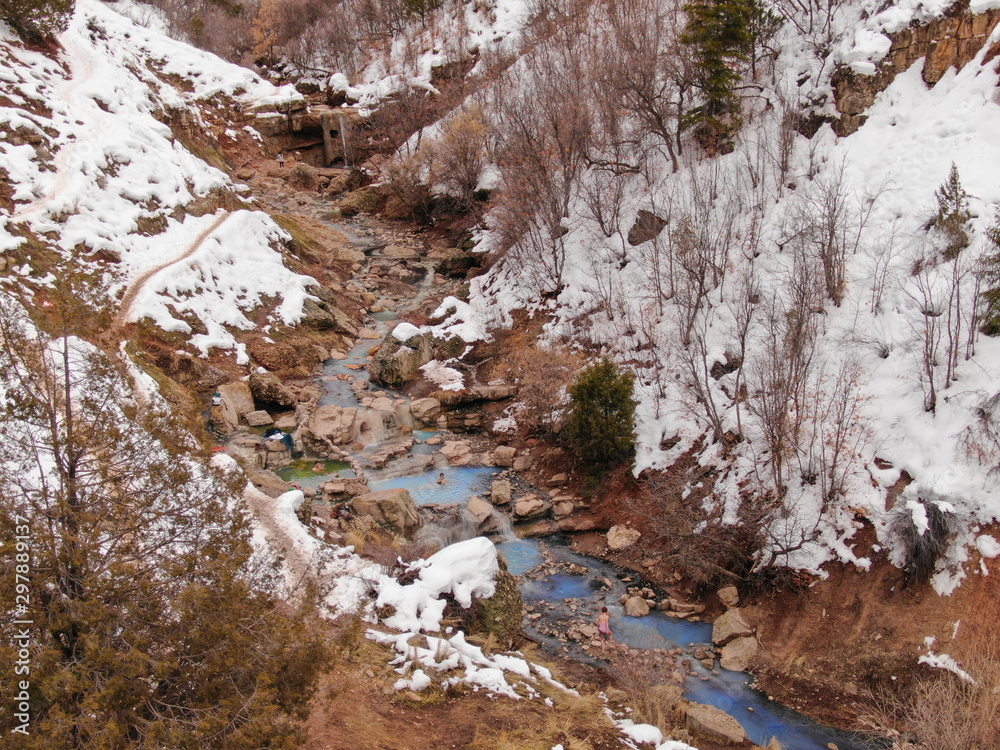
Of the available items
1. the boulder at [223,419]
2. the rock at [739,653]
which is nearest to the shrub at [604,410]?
the rock at [739,653]

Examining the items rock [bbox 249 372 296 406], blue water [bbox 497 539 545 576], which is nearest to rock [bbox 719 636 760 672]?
blue water [bbox 497 539 545 576]

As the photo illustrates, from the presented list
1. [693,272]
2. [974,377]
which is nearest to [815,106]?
[693,272]

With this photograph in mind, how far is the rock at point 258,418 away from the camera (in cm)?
2022

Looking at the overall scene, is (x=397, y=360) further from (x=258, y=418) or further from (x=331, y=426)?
(x=258, y=418)

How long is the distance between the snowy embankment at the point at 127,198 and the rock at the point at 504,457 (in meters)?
10.6

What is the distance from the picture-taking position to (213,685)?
219 inches

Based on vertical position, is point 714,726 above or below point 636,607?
below

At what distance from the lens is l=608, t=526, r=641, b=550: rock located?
16.9 m

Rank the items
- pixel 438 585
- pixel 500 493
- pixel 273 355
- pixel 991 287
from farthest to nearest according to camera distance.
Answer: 1. pixel 273 355
2. pixel 500 493
3. pixel 991 287
4. pixel 438 585

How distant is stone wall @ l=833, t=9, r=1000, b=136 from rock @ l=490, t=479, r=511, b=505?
53.6ft

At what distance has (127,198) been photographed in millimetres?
24297

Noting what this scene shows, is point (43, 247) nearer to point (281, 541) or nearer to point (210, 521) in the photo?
point (281, 541)

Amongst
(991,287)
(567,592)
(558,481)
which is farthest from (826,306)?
(567,592)

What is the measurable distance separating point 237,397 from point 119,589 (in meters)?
16.1
